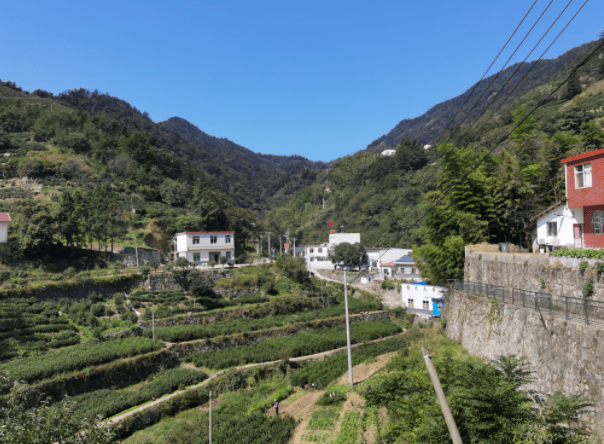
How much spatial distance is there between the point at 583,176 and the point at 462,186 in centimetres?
662

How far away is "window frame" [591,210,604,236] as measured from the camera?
11.7 meters

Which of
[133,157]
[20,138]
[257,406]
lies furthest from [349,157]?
[257,406]

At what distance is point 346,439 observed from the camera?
11055 mm

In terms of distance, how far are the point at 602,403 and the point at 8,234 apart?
3790 centimetres

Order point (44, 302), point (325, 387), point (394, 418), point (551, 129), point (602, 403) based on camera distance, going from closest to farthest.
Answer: point (602, 403) < point (394, 418) < point (325, 387) < point (44, 302) < point (551, 129)

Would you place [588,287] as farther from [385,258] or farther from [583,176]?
[385,258]

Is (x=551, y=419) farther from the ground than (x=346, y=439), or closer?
farther from the ground

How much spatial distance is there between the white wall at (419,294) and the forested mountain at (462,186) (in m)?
3.79

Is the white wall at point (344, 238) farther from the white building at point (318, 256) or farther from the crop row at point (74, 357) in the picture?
the crop row at point (74, 357)

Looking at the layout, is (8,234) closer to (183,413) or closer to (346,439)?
(183,413)

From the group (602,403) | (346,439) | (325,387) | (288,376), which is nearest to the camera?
(602,403)

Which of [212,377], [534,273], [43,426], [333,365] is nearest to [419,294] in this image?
[333,365]

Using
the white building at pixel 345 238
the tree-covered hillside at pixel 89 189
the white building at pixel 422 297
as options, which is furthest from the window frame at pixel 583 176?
the white building at pixel 345 238

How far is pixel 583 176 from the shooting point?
39.2 feet
